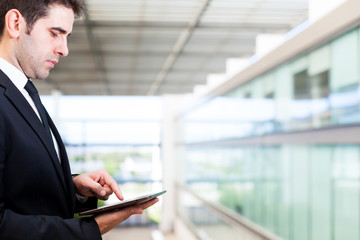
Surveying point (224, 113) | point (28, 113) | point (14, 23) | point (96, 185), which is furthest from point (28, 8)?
point (224, 113)

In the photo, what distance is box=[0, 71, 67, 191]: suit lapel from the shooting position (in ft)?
4.53

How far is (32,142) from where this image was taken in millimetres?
1365

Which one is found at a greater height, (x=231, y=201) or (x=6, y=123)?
(x=6, y=123)

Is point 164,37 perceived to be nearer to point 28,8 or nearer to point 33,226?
point 28,8

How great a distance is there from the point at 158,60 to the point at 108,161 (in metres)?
3.52

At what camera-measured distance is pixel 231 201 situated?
6.54 metres

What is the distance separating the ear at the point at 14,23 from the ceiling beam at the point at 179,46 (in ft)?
18.6

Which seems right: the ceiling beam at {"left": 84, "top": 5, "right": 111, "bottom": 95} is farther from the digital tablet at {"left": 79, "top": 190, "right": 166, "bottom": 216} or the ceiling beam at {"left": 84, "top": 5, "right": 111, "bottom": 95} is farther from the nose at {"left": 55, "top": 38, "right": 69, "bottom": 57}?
the digital tablet at {"left": 79, "top": 190, "right": 166, "bottom": 216}

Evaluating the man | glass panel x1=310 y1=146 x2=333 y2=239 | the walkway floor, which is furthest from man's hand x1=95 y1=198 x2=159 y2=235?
the walkway floor

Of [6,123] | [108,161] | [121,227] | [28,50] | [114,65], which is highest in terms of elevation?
[114,65]

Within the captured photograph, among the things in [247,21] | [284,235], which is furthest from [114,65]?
[284,235]

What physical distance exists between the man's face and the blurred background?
5.58 ft

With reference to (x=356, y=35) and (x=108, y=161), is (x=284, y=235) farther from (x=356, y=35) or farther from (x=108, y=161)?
(x=108, y=161)

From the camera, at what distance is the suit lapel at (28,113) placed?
4.53ft
